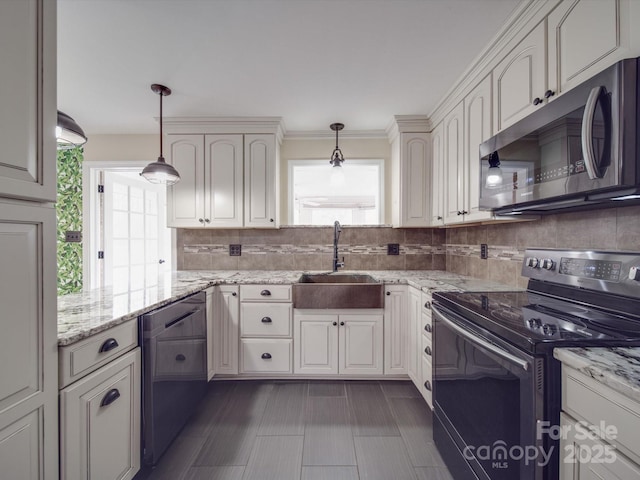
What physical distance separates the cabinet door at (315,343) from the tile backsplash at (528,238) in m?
1.29

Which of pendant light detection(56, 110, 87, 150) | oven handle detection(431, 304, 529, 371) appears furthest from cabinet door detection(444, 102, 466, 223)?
pendant light detection(56, 110, 87, 150)

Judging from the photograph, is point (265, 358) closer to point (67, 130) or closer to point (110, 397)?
point (110, 397)

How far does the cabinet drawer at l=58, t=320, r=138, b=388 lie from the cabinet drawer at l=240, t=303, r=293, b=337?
0.98 m

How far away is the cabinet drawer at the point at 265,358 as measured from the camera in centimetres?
221

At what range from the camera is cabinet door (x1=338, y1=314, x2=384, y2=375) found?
2.20 meters

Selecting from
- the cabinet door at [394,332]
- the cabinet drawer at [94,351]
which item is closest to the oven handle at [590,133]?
the cabinet door at [394,332]

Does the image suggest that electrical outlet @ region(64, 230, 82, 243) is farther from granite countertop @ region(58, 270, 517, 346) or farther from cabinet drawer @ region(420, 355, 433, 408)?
cabinet drawer @ region(420, 355, 433, 408)

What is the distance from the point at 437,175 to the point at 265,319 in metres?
1.89

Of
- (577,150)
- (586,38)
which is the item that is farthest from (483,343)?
(586,38)

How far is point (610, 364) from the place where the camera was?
66 centimetres

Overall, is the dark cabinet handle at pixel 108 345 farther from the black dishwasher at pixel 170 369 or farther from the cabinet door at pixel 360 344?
Answer: the cabinet door at pixel 360 344

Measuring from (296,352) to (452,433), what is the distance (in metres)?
1.21

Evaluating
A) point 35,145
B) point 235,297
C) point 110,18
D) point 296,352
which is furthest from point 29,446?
point 110,18

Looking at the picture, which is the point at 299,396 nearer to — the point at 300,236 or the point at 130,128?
the point at 300,236
